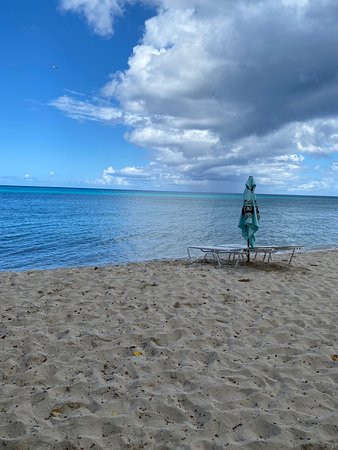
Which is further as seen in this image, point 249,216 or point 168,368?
point 249,216

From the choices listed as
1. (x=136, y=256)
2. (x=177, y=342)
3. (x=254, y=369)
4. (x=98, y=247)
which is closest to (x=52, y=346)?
(x=177, y=342)

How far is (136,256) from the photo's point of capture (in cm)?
1581

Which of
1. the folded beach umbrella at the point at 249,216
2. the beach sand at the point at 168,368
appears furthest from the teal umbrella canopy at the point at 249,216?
the beach sand at the point at 168,368

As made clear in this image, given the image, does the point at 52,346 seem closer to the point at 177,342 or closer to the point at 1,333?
the point at 1,333

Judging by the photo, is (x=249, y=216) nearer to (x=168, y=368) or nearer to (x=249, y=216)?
(x=249, y=216)

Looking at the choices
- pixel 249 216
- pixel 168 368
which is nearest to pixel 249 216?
pixel 249 216

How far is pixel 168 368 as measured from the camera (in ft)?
14.7

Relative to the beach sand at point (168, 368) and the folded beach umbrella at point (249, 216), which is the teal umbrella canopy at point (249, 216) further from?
the beach sand at point (168, 368)

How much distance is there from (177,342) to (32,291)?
4.04 metres

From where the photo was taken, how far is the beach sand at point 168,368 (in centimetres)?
335

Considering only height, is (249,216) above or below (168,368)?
above

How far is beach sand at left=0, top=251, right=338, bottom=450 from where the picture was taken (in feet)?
11.0

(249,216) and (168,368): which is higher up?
(249,216)

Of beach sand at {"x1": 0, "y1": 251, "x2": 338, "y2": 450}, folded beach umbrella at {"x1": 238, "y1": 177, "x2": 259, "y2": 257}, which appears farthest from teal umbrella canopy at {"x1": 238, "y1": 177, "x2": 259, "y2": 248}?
beach sand at {"x1": 0, "y1": 251, "x2": 338, "y2": 450}
